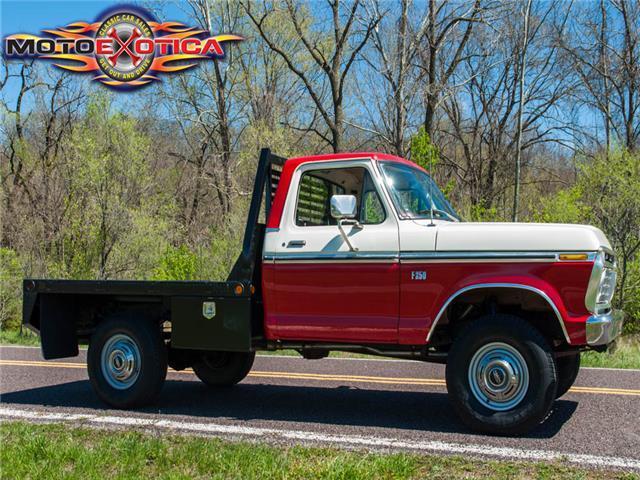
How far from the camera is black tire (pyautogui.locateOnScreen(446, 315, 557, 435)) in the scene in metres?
5.66

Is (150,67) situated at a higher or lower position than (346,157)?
higher

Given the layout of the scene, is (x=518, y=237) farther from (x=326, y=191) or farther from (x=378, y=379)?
(x=378, y=379)

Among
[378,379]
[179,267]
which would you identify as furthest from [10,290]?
[378,379]

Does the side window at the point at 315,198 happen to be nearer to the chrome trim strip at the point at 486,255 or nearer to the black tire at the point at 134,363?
the chrome trim strip at the point at 486,255

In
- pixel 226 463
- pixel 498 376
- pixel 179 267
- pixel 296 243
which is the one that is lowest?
pixel 226 463

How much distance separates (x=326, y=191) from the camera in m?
6.99

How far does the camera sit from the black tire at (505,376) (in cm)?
566

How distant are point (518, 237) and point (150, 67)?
82.8 ft

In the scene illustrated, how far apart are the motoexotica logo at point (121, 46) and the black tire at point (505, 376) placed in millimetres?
22424

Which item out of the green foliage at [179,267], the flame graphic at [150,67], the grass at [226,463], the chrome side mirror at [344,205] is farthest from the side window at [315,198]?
the flame graphic at [150,67]

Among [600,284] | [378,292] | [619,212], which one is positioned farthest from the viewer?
[619,212]

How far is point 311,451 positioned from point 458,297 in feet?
6.39

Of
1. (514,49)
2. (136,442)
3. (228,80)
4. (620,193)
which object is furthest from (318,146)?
(136,442)

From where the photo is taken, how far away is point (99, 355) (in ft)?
24.0
